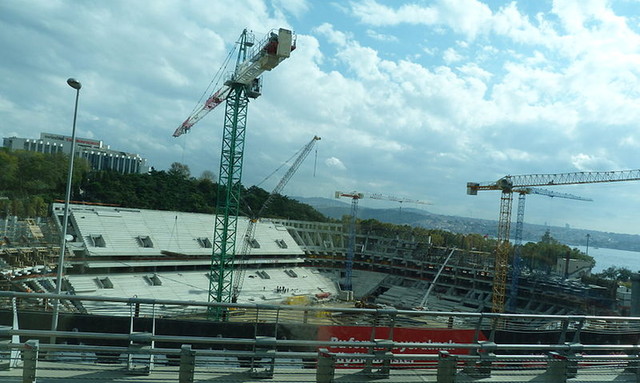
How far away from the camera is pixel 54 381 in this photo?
11.2ft

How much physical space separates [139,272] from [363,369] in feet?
82.9

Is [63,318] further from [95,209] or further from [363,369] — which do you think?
[95,209]

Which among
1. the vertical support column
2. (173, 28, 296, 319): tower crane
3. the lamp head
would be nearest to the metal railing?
the vertical support column

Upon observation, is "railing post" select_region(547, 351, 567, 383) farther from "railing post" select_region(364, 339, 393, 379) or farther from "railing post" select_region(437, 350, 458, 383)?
"railing post" select_region(364, 339, 393, 379)

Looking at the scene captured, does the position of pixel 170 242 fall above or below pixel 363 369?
below

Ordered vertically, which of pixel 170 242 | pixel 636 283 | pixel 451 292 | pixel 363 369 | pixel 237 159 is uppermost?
pixel 237 159

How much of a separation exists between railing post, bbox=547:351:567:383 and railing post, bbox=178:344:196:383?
11.4 feet

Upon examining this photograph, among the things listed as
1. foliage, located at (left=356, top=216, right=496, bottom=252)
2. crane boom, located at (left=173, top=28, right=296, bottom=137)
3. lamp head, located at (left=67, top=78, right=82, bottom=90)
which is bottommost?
foliage, located at (left=356, top=216, right=496, bottom=252)

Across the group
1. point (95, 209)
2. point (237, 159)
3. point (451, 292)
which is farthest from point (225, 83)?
point (451, 292)

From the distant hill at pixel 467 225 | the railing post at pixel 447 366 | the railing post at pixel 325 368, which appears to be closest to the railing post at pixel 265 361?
the railing post at pixel 325 368

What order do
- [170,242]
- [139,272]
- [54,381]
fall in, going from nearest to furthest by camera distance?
[54,381], [139,272], [170,242]

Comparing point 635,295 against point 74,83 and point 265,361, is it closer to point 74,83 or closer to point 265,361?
point 265,361

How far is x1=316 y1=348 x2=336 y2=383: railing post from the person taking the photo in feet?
12.3

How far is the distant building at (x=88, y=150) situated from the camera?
37156 millimetres
